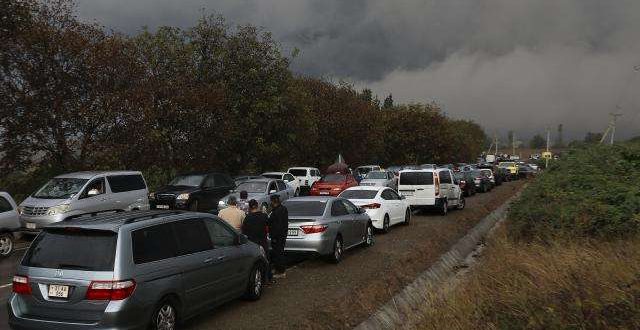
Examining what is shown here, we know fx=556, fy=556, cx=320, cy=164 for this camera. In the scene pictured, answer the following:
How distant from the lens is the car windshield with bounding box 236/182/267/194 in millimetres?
21188

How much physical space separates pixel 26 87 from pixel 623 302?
839 inches

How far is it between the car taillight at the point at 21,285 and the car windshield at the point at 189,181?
602 inches

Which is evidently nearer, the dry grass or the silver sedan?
the dry grass

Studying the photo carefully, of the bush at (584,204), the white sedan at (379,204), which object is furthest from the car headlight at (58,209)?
the bush at (584,204)

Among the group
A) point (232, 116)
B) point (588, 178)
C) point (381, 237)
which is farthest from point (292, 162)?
point (588, 178)

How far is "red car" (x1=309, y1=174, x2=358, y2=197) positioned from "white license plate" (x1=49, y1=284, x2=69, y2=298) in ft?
67.0

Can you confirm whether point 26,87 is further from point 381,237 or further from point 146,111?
point 381,237

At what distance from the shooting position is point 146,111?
79.5ft

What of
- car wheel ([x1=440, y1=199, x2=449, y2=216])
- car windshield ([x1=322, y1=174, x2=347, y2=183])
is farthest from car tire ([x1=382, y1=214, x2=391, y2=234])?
car windshield ([x1=322, y1=174, x2=347, y2=183])

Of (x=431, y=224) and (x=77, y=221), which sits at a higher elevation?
(x=77, y=221)

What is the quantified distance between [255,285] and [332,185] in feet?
58.6

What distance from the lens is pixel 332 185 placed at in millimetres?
26859

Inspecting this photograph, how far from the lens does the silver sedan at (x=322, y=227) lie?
38.8ft

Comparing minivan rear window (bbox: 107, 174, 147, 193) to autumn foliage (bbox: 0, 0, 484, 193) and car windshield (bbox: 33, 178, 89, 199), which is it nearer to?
car windshield (bbox: 33, 178, 89, 199)
